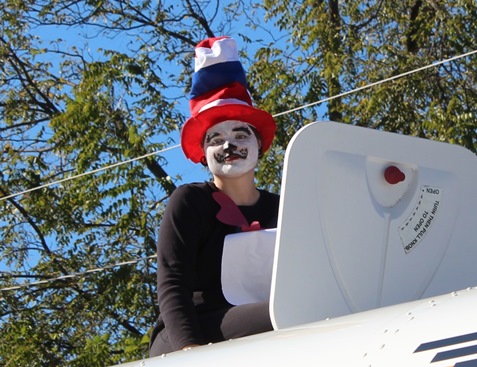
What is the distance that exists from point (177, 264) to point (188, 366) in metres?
0.90

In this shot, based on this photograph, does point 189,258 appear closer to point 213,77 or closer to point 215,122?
point 215,122

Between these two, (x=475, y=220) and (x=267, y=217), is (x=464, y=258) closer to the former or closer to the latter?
(x=475, y=220)

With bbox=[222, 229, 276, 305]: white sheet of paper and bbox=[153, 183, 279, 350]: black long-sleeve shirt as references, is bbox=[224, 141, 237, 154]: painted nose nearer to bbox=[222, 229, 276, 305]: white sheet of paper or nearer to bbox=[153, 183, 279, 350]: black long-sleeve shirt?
bbox=[153, 183, 279, 350]: black long-sleeve shirt

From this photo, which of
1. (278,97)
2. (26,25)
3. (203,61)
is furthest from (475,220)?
(26,25)

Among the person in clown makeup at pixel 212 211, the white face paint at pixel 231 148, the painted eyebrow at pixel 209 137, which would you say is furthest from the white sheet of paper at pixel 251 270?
the painted eyebrow at pixel 209 137

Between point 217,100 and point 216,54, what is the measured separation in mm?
175

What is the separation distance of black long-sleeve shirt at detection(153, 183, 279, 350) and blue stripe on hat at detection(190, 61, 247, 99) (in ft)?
1.25

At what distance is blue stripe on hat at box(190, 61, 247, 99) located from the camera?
3.71 meters

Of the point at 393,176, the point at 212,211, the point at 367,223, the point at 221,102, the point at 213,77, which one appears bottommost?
the point at 367,223

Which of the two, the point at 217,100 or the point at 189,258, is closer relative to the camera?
the point at 189,258

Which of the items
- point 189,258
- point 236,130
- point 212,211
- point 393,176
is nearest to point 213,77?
point 236,130

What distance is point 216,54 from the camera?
147 inches

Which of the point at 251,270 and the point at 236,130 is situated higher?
the point at 236,130

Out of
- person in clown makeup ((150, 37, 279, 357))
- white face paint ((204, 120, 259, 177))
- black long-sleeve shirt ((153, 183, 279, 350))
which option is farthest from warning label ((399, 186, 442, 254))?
white face paint ((204, 120, 259, 177))
